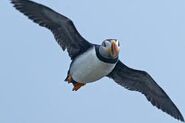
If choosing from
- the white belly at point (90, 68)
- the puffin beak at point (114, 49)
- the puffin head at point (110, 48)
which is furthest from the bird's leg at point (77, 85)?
the puffin beak at point (114, 49)

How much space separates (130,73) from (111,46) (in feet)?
7.31

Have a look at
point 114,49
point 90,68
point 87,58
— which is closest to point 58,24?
point 87,58

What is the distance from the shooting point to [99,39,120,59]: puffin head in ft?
75.9

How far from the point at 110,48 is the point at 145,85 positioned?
2619 millimetres

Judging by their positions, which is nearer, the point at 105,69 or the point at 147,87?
the point at 105,69

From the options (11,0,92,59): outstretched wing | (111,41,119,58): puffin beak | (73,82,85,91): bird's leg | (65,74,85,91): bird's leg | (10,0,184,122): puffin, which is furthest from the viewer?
(73,82,85,91): bird's leg

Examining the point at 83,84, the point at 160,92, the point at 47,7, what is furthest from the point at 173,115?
the point at 47,7

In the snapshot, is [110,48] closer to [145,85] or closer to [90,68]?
[90,68]

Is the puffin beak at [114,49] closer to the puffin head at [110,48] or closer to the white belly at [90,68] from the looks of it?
the puffin head at [110,48]

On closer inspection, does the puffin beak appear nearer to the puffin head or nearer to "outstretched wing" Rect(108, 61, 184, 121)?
the puffin head

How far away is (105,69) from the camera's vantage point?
23438mm

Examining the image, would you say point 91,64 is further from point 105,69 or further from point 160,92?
point 160,92

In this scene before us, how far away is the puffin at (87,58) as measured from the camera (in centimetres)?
2333

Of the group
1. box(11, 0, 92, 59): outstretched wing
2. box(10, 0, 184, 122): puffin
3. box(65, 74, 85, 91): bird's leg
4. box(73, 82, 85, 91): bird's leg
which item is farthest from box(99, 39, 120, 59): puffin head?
box(73, 82, 85, 91): bird's leg
